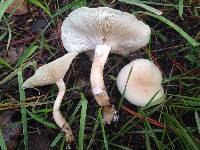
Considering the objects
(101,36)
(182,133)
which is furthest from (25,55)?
(182,133)

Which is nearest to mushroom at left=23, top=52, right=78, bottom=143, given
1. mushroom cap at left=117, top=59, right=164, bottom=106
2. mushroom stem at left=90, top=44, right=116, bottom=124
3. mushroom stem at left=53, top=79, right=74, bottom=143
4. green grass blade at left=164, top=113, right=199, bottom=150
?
mushroom stem at left=53, top=79, right=74, bottom=143

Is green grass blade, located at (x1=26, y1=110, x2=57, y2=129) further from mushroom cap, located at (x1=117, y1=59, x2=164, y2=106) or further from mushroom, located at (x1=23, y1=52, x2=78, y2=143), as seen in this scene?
mushroom cap, located at (x1=117, y1=59, x2=164, y2=106)

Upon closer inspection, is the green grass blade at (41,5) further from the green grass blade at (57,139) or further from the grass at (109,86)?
the green grass blade at (57,139)

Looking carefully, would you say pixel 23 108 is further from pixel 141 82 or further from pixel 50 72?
pixel 141 82

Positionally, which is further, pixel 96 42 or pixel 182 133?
pixel 96 42

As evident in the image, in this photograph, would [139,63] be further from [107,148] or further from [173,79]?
[107,148]

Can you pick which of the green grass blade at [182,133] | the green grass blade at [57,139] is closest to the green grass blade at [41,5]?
the green grass blade at [57,139]
